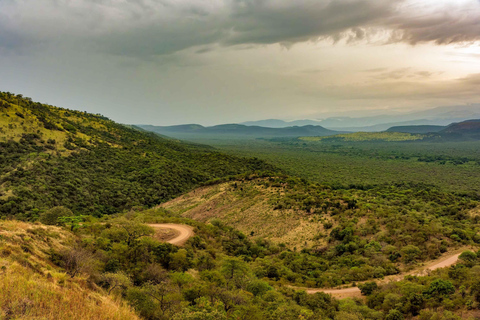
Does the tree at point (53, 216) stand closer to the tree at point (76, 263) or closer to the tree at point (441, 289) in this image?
the tree at point (76, 263)

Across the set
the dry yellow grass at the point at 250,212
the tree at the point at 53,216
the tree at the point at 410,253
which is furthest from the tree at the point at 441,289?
the tree at the point at 53,216

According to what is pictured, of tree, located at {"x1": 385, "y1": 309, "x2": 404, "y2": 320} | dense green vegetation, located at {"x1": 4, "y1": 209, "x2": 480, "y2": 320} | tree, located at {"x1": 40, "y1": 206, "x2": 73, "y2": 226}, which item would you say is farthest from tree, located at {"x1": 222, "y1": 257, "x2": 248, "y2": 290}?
tree, located at {"x1": 40, "y1": 206, "x2": 73, "y2": 226}

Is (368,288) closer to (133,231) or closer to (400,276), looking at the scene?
(400,276)

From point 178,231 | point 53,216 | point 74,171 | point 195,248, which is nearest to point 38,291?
point 195,248

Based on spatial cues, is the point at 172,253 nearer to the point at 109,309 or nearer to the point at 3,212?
the point at 109,309

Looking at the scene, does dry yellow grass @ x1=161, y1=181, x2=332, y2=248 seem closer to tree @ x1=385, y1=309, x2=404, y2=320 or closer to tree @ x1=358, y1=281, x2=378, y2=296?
tree @ x1=358, y1=281, x2=378, y2=296
